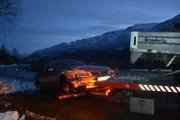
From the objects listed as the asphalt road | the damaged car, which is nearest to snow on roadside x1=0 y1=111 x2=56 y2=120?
the asphalt road

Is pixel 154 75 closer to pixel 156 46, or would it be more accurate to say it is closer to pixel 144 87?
pixel 144 87

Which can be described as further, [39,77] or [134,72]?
[39,77]

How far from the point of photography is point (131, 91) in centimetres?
846

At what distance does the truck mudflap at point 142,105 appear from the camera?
795cm

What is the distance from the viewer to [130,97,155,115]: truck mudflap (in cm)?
795

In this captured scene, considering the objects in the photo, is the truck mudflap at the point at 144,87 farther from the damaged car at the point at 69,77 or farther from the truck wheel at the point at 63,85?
the truck wheel at the point at 63,85

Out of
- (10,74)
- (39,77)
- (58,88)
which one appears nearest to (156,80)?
(58,88)

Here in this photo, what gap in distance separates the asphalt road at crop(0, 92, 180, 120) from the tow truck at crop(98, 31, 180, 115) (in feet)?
3.71

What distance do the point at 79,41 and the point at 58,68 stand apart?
6134cm

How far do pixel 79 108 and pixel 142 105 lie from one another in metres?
3.43

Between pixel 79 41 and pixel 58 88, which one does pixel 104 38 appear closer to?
pixel 79 41

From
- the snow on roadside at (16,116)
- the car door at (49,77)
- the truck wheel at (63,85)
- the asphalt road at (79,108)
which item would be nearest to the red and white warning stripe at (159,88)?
the asphalt road at (79,108)

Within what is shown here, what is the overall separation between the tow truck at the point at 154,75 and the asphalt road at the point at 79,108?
113 cm

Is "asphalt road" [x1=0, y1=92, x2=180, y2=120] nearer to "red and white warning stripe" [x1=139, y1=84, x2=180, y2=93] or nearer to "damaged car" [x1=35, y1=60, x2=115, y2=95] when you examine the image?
"damaged car" [x1=35, y1=60, x2=115, y2=95]
